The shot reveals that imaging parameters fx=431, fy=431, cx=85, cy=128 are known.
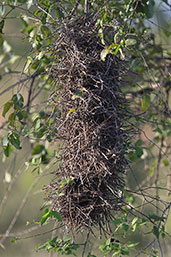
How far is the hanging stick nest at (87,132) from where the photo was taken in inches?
48.9

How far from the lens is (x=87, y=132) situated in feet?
4.09

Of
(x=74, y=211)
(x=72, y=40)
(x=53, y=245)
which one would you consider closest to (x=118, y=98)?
(x=72, y=40)

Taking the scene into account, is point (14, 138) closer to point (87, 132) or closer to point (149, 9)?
point (87, 132)

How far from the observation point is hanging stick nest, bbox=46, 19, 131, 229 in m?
1.24

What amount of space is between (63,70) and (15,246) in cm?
321

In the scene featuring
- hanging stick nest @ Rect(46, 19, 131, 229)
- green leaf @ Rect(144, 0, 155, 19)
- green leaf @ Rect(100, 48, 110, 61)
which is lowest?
hanging stick nest @ Rect(46, 19, 131, 229)

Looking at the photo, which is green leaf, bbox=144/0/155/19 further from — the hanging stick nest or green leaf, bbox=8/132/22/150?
green leaf, bbox=8/132/22/150

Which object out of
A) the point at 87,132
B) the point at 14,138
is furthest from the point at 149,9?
the point at 14,138

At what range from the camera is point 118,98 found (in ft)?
4.39

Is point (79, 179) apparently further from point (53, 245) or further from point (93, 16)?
point (93, 16)

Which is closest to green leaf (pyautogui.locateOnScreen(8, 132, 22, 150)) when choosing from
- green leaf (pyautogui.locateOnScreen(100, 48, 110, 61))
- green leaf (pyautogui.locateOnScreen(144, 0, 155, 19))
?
green leaf (pyautogui.locateOnScreen(100, 48, 110, 61))

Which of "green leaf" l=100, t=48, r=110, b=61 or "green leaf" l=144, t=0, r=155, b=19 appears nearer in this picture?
"green leaf" l=100, t=48, r=110, b=61

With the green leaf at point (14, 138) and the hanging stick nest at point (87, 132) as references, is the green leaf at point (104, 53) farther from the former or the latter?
the green leaf at point (14, 138)

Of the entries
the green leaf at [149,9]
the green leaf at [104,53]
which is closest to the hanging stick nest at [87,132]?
the green leaf at [104,53]
